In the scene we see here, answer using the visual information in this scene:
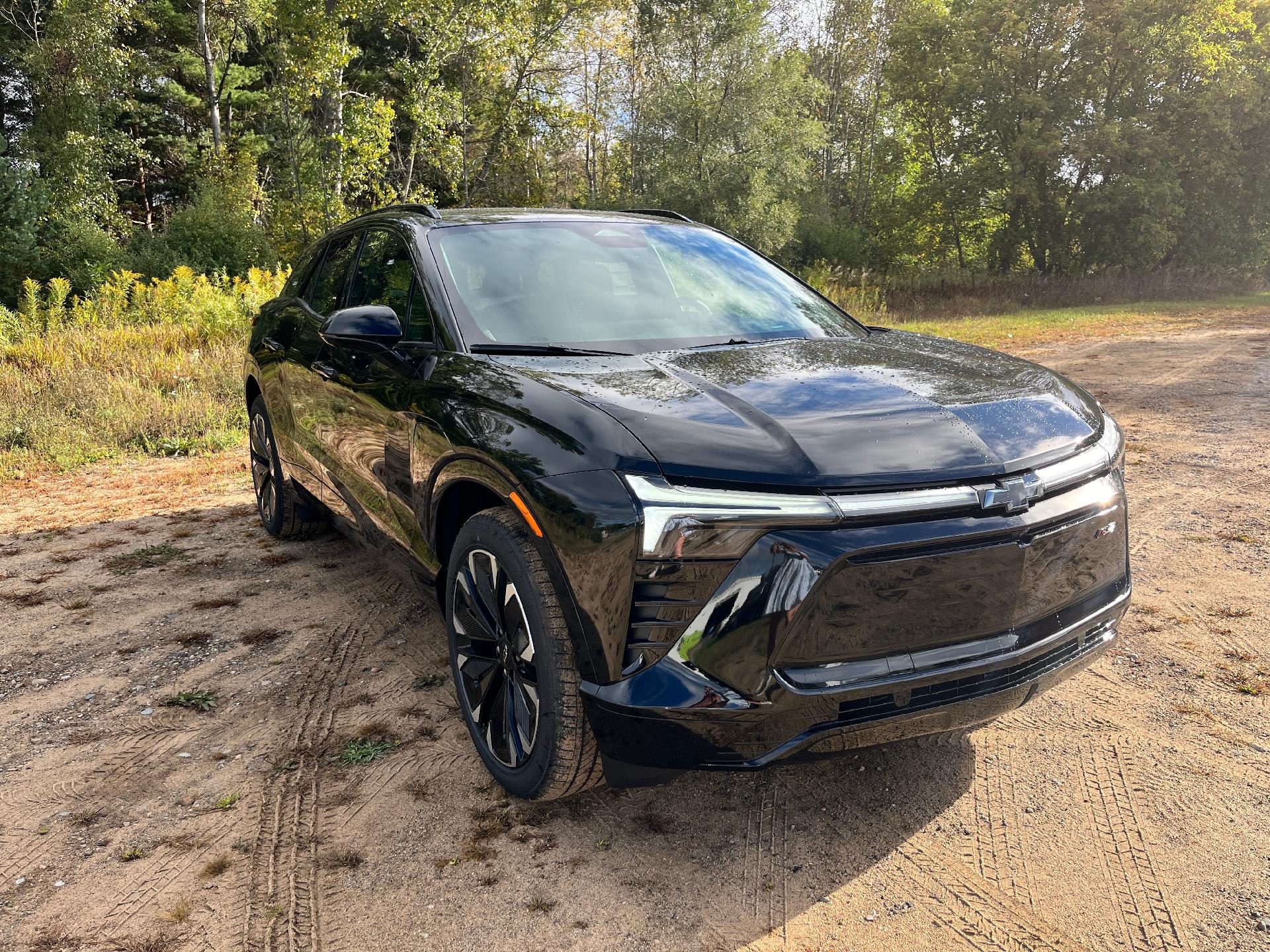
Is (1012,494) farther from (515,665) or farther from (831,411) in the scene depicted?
(515,665)

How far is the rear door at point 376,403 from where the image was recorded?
3.21 metres

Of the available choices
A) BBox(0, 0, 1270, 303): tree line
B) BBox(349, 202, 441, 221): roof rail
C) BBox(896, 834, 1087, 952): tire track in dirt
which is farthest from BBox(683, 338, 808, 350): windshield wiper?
BBox(0, 0, 1270, 303): tree line

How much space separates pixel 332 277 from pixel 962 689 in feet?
12.0

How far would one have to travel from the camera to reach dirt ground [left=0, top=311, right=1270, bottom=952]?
223cm

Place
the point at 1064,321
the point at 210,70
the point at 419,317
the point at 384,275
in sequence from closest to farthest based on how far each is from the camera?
the point at 419,317
the point at 384,275
the point at 1064,321
the point at 210,70

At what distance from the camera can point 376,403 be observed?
3408 millimetres

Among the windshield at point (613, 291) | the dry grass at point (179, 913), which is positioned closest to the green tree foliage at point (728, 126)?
the windshield at point (613, 291)

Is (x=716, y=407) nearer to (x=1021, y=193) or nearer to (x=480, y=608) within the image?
(x=480, y=608)

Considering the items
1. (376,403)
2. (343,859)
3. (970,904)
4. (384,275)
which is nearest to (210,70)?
(384,275)

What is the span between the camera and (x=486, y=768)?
2.89 metres

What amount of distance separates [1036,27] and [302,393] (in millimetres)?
34564

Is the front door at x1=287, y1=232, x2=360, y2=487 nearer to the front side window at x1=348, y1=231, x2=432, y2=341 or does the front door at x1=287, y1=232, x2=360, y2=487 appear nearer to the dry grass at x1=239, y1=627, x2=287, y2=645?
the front side window at x1=348, y1=231, x2=432, y2=341

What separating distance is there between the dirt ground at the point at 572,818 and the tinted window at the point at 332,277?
5.17 feet

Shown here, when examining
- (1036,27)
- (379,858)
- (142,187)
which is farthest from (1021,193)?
(379,858)
